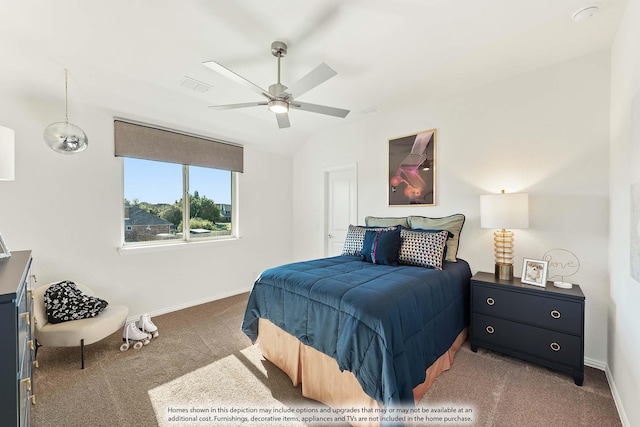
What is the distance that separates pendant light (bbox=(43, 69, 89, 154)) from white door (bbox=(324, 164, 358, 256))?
3.05 metres

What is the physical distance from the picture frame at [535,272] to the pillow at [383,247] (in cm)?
110

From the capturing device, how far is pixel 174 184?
3664mm

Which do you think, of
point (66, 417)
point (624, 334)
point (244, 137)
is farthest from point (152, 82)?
point (624, 334)

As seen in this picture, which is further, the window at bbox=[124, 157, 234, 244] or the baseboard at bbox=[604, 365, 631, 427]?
the window at bbox=[124, 157, 234, 244]

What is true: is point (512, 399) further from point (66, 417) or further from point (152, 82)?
point (152, 82)

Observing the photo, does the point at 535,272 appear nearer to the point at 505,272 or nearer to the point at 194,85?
the point at 505,272

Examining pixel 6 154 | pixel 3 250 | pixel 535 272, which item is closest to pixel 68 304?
pixel 3 250

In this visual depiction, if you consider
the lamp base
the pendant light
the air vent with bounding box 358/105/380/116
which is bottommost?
the lamp base

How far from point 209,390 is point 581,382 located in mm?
2753

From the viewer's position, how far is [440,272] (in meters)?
2.36

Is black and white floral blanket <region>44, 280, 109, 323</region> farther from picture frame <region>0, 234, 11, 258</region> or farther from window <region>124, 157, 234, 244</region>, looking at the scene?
window <region>124, 157, 234, 244</region>

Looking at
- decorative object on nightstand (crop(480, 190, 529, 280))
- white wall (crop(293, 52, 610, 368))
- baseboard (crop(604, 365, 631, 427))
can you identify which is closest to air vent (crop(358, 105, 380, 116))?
white wall (crop(293, 52, 610, 368))

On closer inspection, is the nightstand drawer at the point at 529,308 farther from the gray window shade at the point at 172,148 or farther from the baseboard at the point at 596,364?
the gray window shade at the point at 172,148

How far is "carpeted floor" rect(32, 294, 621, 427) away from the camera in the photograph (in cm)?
171
